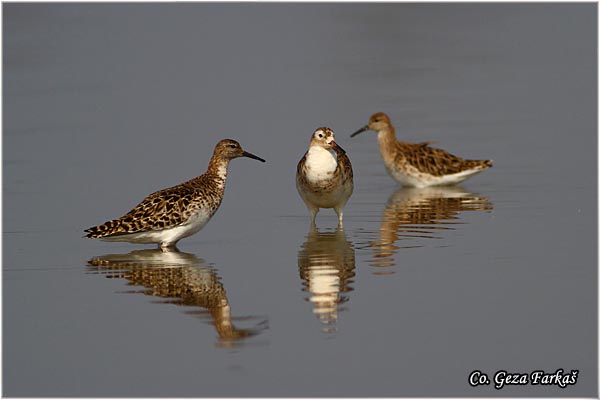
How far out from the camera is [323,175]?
52.4ft

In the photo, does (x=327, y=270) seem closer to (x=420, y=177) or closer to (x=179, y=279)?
(x=179, y=279)

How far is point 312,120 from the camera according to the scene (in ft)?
80.6

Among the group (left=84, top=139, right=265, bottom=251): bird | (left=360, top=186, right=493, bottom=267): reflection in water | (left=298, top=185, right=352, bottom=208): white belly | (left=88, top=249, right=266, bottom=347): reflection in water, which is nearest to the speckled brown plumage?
(left=360, top=186, right=493, bottom=267): reflection in water

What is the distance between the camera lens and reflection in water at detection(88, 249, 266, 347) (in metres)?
11.1

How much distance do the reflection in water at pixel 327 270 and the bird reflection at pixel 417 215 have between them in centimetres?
38

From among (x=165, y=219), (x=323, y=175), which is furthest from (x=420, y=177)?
(x=165, y=219)

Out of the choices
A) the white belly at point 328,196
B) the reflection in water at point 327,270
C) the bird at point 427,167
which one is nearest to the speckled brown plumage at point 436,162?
the bird at point 427,167

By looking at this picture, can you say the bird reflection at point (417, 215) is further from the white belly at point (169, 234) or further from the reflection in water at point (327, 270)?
the white belly at point (169, 234)

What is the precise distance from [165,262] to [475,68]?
63.6 feet

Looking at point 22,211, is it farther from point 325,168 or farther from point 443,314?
point 443,314

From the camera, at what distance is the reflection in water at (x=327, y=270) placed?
11547 millimetres

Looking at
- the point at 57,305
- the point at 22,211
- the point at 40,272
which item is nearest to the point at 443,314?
the point at 57,305

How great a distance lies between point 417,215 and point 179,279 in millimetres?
5023

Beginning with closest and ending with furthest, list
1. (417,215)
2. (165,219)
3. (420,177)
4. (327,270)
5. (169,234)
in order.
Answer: (327,270) → (165,219) → (169,234) → (417,215) → (420,177)
